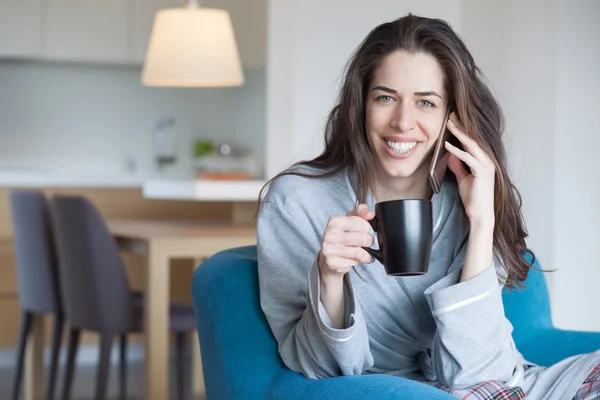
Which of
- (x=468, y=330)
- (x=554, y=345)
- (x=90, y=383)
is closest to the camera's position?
(x=468, y=330)

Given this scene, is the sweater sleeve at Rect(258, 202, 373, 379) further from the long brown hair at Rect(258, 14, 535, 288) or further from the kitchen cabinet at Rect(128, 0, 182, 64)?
the kitchen cabinet at Rect(128, 0, 182, 64)

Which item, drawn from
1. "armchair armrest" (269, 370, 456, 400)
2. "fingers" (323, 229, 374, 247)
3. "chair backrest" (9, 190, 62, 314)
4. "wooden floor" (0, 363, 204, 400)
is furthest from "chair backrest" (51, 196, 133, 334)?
"fingers" (323, 229, 374, 247)

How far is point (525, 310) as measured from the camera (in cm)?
205

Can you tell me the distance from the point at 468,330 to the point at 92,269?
1.99 metres

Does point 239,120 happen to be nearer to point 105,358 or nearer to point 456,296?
point 105,358

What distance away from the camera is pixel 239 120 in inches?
236

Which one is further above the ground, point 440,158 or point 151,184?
point 440,158

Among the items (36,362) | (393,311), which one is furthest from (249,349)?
(36,362)

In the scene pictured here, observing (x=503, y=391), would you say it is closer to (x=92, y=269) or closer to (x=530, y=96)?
(x=530, y=96)

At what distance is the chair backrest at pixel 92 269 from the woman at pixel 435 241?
169 cm

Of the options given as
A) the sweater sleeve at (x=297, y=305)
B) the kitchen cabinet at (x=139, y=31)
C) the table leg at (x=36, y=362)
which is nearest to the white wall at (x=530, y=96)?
the sweater sleeve at (x=297, y=305)

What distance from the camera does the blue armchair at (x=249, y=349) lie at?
4.84 ft

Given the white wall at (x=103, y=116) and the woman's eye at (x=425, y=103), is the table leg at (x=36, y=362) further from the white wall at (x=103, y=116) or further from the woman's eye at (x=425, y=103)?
the woman's eye at (x=425, y=103)

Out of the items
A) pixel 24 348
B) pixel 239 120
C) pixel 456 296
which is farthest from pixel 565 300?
pixel 239 120
